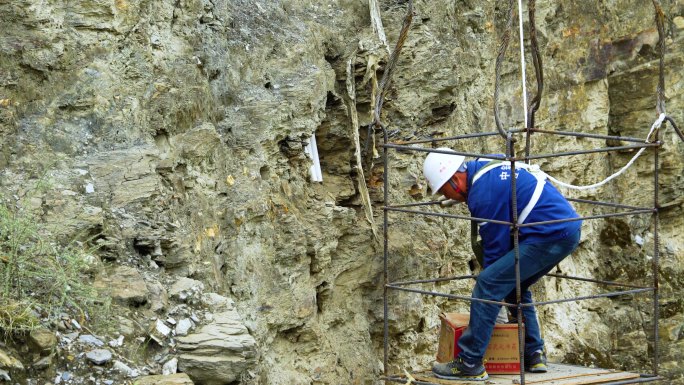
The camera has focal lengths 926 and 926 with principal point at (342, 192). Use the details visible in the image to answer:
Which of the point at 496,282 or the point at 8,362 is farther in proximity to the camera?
the point at 496,282

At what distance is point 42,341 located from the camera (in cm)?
452

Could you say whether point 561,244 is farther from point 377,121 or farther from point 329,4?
point 329,4

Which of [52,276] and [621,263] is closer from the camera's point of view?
[52,276]

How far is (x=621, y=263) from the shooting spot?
33.9 feet

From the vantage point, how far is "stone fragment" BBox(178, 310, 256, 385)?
4.95 meters

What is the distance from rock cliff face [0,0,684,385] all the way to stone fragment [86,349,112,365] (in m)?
0.09

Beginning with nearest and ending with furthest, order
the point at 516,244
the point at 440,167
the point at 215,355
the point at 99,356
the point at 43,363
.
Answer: the point at 43,363 < the point at 99,356 < the point at 215,355 < the point at 516,244 < the point at 440,167

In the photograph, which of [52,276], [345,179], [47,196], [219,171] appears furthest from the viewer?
[345,179]

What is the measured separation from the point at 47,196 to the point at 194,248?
0.96 m

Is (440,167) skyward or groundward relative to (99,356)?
skyward

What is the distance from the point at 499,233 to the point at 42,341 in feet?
9.14

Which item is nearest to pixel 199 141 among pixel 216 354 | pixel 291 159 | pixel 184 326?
pixel 291 159

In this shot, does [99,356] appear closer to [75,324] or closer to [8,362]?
[75,324]

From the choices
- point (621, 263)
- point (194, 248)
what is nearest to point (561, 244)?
point (194, 248)
